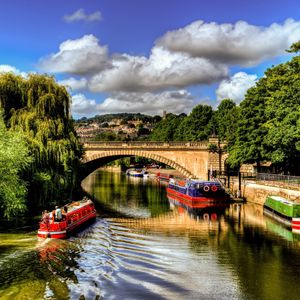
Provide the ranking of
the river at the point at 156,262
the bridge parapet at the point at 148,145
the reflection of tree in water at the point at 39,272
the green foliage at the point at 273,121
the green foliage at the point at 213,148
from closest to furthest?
the reflection of tree in water at the point at 39,272, the river at the point at 156,262, the green foliage at the point at 273,121, the green foliage at the point at 213,148, the bridge parapet at the point at 148,145

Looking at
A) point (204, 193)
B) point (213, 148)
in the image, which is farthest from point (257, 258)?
point (213, 148)

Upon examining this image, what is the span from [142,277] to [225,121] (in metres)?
60.6

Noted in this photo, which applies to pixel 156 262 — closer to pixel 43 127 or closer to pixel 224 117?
pixel 43 127

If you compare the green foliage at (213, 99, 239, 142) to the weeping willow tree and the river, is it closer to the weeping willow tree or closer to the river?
the weeping willow tree

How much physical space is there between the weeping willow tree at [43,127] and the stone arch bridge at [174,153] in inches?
940

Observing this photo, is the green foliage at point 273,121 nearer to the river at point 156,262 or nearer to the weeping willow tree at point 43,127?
the river at point 156,262

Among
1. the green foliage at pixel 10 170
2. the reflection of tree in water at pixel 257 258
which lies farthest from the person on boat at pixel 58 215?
the reflection of tree in water at pixel 257 258

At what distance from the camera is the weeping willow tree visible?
34812mm

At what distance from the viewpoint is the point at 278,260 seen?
76.6ft

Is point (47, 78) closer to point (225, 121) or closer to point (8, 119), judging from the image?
point (8, 119)

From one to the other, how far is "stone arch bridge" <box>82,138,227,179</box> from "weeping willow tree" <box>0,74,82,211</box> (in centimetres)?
2388

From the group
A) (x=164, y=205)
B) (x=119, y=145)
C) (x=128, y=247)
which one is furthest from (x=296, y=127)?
(x=119, y=145)

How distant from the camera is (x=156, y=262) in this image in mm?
22094

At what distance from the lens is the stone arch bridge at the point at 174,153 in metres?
61.2
